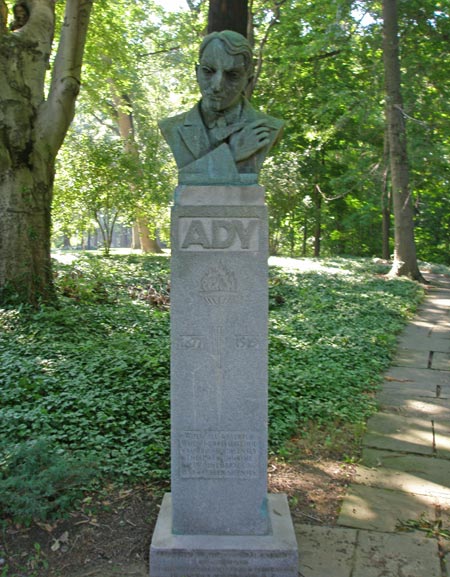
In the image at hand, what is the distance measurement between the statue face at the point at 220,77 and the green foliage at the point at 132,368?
262 cm

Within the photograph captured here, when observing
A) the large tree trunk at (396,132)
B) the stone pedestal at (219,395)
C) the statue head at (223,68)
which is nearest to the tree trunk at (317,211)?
the large tree trunk at (396,132)

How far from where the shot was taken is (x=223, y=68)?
117 inches

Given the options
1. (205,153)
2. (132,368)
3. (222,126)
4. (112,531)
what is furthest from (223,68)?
(132,368)

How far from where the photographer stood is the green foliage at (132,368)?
171 inches

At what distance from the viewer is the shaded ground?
3.15 meters

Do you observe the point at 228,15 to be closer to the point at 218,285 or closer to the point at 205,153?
the point at 205,153

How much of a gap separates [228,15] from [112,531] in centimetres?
812

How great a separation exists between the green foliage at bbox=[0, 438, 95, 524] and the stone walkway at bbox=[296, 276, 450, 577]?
153 cm

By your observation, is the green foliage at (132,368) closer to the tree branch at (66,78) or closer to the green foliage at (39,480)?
the green foliage at (39,480)

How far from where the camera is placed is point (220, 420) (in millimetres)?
3125

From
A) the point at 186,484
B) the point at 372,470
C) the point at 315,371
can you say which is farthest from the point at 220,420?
the point at 315,371

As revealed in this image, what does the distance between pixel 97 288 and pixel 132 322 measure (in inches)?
89.1

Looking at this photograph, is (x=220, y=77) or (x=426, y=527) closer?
(x=220, y=77)

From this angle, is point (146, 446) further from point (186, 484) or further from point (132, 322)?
point (132, 322)
